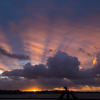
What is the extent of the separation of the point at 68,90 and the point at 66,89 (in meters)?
1.13

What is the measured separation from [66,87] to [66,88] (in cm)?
57

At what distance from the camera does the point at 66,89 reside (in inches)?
2803

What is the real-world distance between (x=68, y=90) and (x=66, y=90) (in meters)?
1.00

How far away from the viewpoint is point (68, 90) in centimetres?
7138

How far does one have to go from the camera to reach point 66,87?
71812 millimetres

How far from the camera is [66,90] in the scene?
71.2 m

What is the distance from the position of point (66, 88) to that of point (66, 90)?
93 centimetres

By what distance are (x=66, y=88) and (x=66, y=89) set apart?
470 millimetres

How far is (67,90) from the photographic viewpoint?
71.1 m

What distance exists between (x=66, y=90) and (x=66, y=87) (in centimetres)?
142

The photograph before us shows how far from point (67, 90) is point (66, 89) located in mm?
662

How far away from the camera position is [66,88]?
71.4m
